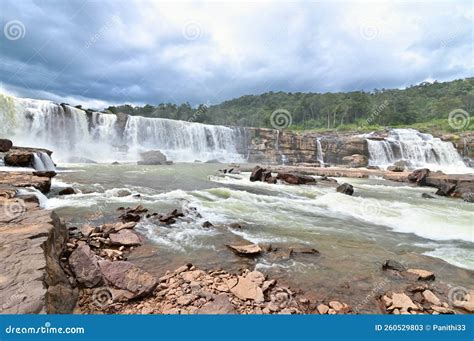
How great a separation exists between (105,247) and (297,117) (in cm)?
8513

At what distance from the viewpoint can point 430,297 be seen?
12.7ft

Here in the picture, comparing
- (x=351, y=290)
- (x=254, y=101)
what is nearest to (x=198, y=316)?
(x=351, y=290)

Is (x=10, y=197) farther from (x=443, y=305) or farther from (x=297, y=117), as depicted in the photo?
(x=297, y=117)

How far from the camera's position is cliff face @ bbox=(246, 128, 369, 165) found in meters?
40.2

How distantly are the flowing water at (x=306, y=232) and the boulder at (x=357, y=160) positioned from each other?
2798 cm

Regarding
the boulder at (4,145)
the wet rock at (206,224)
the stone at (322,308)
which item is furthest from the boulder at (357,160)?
the stone at (322,308)

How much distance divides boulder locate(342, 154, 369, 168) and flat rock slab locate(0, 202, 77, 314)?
39.1 m

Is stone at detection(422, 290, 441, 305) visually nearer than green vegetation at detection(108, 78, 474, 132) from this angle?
Yes

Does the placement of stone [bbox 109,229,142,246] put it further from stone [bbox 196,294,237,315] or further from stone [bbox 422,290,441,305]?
stone [bbox 422,290,441,305]

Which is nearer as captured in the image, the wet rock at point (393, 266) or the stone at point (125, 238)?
the wet rock at point (393, 266)

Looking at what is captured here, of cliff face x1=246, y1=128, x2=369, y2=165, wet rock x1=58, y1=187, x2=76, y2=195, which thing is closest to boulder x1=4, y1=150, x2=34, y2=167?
wet rock x1=58, y1=187, x2=76, y2=195

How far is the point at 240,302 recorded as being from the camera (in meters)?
3.49

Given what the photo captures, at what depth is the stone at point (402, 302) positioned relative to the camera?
11.8 feet

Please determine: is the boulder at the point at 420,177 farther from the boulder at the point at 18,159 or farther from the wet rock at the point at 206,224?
the boulder at the point at 18,159
